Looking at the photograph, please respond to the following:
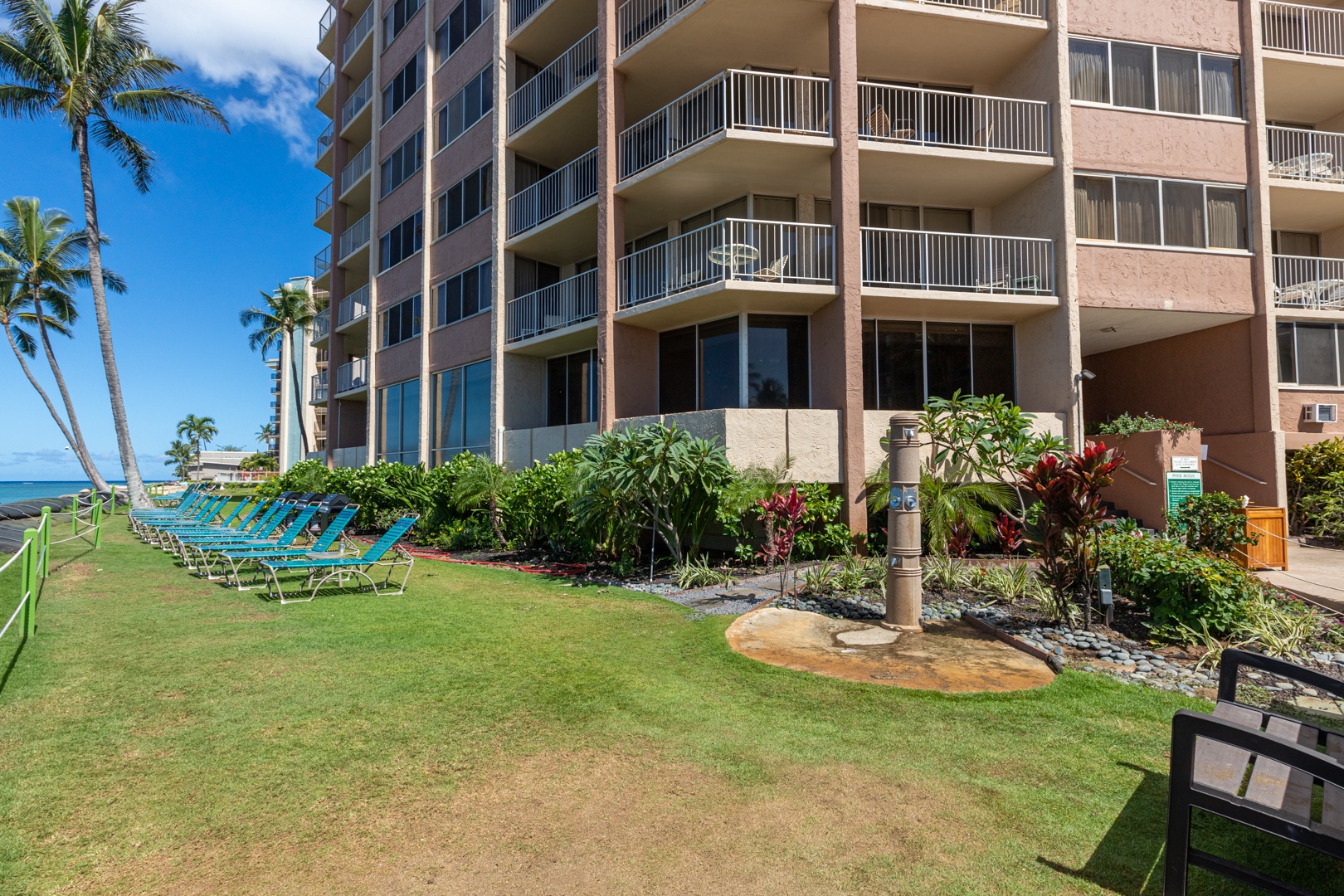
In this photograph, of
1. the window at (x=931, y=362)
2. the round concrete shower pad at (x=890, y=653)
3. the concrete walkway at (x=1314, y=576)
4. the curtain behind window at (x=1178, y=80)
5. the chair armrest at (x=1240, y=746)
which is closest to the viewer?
the chair armrest at (x=1240, y=746)

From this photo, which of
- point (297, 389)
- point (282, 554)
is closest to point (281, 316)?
point (297, 389)

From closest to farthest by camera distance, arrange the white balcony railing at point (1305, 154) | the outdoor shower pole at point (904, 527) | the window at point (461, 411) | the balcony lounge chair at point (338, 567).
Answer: the outdoor shower pole at point (904, 527), the balcony lounge chair at point (338, 567), the white balcony railing at point (1305, 154), the window at point (461, 411)

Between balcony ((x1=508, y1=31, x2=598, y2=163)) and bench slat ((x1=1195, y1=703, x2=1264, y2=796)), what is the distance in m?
15.5

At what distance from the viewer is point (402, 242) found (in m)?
23.6

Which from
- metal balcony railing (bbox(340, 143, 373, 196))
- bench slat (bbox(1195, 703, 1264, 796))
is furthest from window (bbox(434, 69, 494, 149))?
bench slat (bbox(1195, 703, 1264, 796))

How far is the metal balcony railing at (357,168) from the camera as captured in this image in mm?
26236

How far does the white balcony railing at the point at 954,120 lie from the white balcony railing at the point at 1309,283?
6173 mm

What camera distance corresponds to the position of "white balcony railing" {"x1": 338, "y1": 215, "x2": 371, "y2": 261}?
26578 mm

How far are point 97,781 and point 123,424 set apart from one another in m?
27.7

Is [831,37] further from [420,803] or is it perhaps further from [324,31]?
[324,31]

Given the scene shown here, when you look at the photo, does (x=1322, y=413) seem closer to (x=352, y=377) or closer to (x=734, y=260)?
(x=734, y=260)

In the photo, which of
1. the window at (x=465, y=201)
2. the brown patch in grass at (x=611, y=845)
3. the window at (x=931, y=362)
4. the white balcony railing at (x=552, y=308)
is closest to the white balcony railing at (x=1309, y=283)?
the window at (x=931, y=362)

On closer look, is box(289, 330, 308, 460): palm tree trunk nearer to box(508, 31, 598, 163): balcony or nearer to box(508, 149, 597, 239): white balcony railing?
box(508, 149, 597, 239): white balcony railing

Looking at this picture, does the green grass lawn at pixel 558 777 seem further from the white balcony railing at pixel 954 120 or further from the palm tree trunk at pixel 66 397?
the palm tree trunk at pixel 66 397
